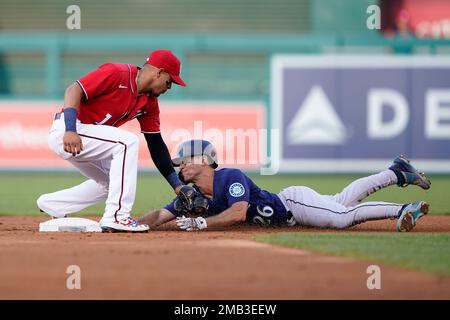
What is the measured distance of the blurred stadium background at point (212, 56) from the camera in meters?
17.0

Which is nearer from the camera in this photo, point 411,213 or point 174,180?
point 411,213

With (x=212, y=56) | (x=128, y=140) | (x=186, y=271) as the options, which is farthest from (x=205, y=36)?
(x=186, y=271)

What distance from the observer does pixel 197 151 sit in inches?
299

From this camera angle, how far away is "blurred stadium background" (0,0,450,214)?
1695 cm

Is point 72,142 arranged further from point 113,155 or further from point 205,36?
point 205,36

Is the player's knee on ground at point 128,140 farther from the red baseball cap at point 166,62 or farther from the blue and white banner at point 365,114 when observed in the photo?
the blue and white banner at point 365,114

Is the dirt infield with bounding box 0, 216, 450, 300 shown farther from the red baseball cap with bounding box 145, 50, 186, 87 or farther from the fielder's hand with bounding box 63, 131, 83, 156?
the red baseball cap with bounding box 145, 50, 186, 87

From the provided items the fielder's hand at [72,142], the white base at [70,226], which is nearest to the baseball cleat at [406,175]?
the white base at [70,226]

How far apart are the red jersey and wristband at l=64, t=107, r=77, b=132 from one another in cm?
23

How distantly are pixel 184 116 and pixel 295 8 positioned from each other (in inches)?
237

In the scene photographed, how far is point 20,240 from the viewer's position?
7203 mm

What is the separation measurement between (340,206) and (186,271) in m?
2.56

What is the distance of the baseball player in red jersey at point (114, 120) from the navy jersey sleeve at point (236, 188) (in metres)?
0.31

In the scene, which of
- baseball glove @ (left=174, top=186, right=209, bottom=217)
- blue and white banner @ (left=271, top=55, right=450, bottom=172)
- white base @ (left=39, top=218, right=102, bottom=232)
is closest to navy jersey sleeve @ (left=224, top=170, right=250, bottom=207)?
baseball glove @ (left=174, top=186, right=209, bottom=217)
